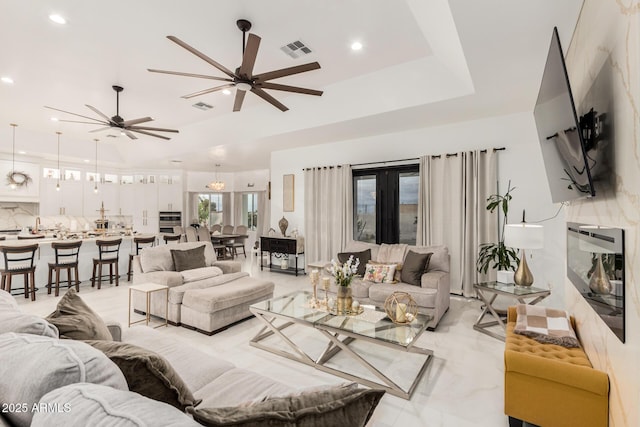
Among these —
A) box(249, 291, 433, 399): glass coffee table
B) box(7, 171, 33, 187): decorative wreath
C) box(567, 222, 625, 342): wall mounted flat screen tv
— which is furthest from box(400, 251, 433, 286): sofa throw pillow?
box(7, 171, 33, 187): decorative wreath

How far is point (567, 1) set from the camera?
2.17m

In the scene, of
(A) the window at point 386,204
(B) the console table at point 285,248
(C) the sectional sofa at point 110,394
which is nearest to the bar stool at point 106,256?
(B) the console table at point 285,248

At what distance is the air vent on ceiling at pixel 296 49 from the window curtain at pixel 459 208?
2.67 metres

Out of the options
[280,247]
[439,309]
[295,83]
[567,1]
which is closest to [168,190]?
[280,247]

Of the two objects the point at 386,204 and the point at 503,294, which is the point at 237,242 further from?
the point at 503,294

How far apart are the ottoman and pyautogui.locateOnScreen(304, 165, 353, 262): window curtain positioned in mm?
2619

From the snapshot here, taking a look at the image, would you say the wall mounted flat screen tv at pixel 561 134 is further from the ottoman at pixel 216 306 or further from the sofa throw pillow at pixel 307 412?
the ottoman at pixel 216 306

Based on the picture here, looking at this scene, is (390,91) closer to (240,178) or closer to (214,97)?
(214,97)

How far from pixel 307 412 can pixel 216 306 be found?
2884 mm

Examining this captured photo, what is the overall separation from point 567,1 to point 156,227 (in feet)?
34.8

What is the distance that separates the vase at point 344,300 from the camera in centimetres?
302

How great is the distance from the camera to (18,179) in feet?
25.0

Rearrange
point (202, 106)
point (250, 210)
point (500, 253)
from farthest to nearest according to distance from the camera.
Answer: point (250, 210), point (202, 106), point (500, 253)

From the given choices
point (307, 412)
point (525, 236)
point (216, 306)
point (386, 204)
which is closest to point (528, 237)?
point (525, 236)
